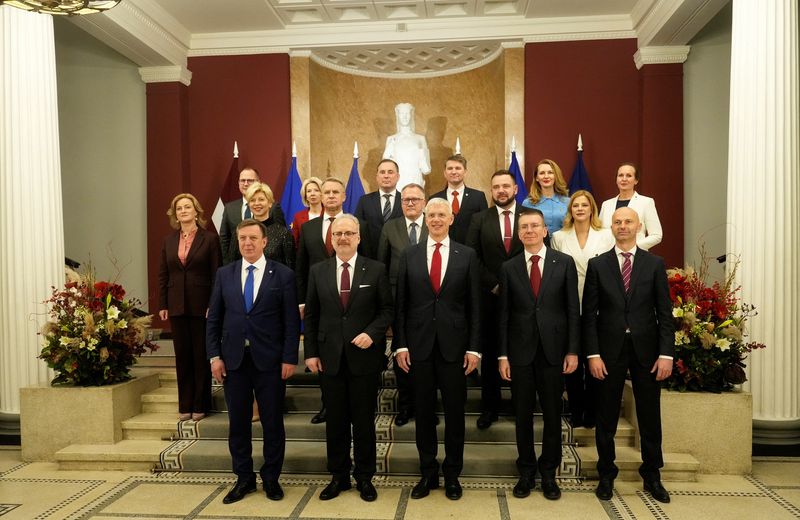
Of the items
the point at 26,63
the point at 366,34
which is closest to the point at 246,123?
the point at 366,34

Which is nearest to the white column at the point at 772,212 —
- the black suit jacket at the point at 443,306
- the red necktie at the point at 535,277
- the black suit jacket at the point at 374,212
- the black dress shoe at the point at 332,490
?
the red necktie at the point at 535,277

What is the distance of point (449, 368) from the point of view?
145 inches

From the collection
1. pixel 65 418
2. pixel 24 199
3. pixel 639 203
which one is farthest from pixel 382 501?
pixel 24 199

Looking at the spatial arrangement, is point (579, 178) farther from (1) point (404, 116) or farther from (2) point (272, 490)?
(2) point (272, 490)

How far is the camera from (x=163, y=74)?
774 centimetres

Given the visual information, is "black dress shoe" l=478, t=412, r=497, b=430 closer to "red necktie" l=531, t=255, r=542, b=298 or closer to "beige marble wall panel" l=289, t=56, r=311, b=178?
"red necktie" l=531, t=255, r=542, b=298

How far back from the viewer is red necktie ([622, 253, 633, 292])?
3660 millimetres

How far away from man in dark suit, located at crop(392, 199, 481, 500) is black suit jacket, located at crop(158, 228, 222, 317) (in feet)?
5.50

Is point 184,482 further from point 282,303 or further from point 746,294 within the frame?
point 746,294

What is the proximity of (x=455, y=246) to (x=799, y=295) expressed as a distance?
275 centimetres

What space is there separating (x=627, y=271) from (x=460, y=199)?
1428mm

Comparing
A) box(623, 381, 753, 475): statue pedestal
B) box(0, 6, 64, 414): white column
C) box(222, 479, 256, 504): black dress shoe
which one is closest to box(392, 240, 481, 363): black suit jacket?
box(222, 479, 256, 504): black dress shoe

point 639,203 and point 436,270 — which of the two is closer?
point 436,270

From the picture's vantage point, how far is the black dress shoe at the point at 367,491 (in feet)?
12.5
